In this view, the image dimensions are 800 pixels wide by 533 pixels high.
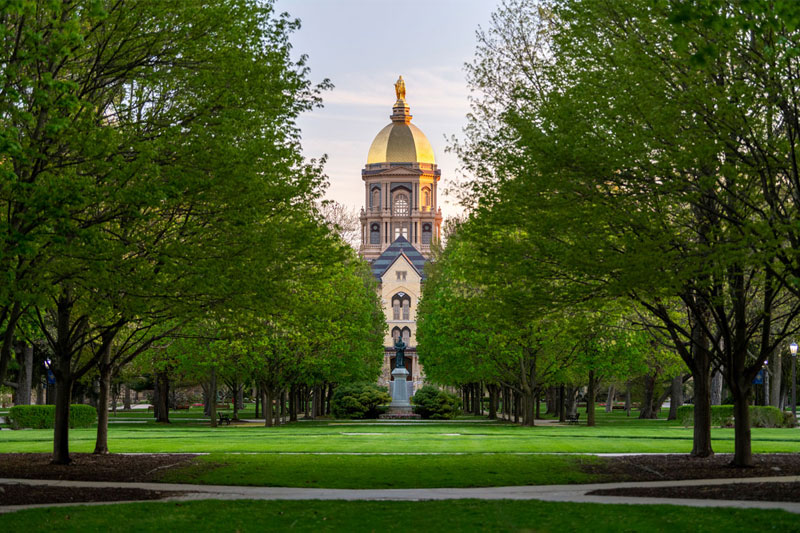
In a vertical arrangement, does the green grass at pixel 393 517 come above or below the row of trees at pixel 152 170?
below

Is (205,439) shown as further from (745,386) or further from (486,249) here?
(745,386)

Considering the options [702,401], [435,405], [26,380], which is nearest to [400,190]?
[435,405]

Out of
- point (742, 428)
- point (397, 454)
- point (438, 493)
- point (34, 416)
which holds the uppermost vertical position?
point (742, 428)

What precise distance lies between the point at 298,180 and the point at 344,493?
7.19 metres

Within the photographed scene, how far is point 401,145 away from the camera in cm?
18275

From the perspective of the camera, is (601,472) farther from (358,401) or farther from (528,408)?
(358,401)

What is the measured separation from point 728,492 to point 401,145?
168539mm

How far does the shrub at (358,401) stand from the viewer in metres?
59.7

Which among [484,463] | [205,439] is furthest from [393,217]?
[484,463]

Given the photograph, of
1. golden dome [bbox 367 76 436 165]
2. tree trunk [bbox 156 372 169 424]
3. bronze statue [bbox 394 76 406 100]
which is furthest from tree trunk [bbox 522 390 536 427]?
bronze statue [bbox 394 76 406 100]

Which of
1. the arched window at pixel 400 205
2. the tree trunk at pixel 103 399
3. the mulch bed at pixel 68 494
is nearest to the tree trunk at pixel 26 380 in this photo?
the tree trunk at pixel 103 399

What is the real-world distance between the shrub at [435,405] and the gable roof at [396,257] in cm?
8001

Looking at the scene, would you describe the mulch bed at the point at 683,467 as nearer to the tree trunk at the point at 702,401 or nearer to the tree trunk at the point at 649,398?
the tree trunk at the point at 702,401

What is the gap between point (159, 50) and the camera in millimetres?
17531
